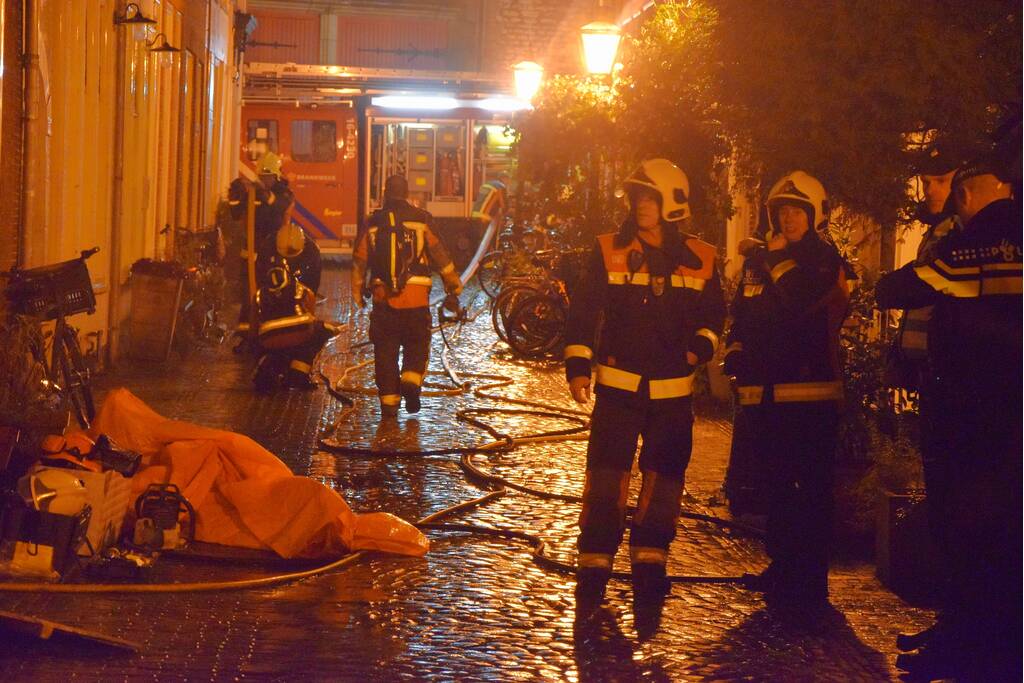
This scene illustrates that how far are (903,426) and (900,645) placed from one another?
2421 mm

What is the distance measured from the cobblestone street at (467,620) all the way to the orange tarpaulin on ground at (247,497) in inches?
5.9

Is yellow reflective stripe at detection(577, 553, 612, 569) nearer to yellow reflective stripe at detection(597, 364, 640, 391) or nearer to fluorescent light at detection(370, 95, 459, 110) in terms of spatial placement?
yellow reflective stripe at detection(597, 364, 640, 391)

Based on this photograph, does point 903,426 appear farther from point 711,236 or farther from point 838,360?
point 711,236

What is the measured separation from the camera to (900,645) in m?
5.79

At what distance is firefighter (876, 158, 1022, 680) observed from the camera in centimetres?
529

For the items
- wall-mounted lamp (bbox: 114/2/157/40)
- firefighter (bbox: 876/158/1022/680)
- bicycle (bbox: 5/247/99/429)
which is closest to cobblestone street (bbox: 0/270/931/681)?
firefighter (bbox: 876/158/1022/680)

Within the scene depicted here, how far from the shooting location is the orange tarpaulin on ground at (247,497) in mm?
7000

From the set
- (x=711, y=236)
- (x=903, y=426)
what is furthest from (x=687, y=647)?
(x=711, y=236)

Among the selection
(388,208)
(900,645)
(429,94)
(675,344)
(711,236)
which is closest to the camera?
(900,645)

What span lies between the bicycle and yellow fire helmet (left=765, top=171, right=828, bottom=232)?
202 inches

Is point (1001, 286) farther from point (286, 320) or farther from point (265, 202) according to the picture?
point (265, 202)

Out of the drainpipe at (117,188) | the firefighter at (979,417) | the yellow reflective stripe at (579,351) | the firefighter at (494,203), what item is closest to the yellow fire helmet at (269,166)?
the drainpipe at (117,188)

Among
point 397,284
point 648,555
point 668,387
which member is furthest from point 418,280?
point 648,555

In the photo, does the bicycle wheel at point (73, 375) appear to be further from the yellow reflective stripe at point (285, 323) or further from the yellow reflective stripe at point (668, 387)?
the yellow reflective stripe at point (668, 387)
